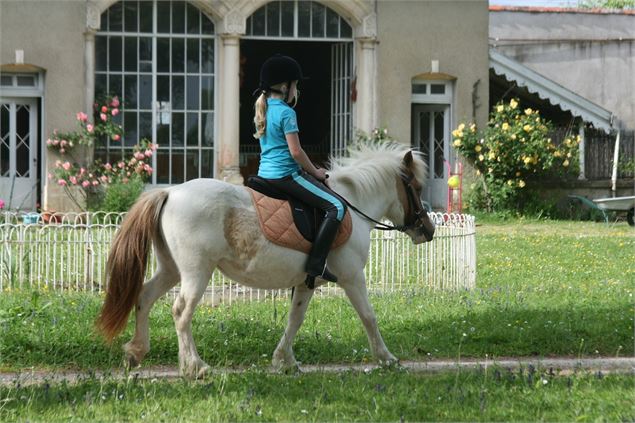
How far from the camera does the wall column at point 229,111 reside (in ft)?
72.7

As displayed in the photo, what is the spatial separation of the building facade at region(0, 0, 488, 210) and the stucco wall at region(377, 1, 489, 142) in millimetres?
29

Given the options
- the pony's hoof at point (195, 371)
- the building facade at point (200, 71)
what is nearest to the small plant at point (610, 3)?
the building facade at point (200, 71)

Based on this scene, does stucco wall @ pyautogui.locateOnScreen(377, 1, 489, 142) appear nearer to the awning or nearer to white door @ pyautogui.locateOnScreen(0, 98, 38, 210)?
the awning

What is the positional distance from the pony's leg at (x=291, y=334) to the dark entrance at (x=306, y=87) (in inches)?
717

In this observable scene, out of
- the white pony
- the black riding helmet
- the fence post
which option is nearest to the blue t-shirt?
the black riding helmet

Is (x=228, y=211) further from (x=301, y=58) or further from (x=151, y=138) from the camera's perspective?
(x=301, y=58)

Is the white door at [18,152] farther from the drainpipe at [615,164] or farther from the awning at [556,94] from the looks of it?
the drainpipe at [615,164]

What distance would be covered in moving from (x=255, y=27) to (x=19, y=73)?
5232 mm

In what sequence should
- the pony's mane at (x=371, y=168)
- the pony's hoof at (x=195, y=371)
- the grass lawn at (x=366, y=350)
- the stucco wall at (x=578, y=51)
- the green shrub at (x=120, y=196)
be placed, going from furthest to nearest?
the stucco wall at (x=578, y=51), the green shrub at (x=120, y=196), the pony's mane at (x=371, y=168), the pony's hoof at (x=195, y=371), the grass lawn at (x=366, y=350)

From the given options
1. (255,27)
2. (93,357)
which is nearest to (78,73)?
(255,27)

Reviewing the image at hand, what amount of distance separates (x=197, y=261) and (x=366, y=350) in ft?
6.21

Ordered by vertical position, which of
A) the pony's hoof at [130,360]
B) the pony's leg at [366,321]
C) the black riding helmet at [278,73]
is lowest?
the pony's hoof at [130,360]

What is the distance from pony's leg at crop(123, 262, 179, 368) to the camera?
8141 millimetres

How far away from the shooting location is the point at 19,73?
71.2ft
